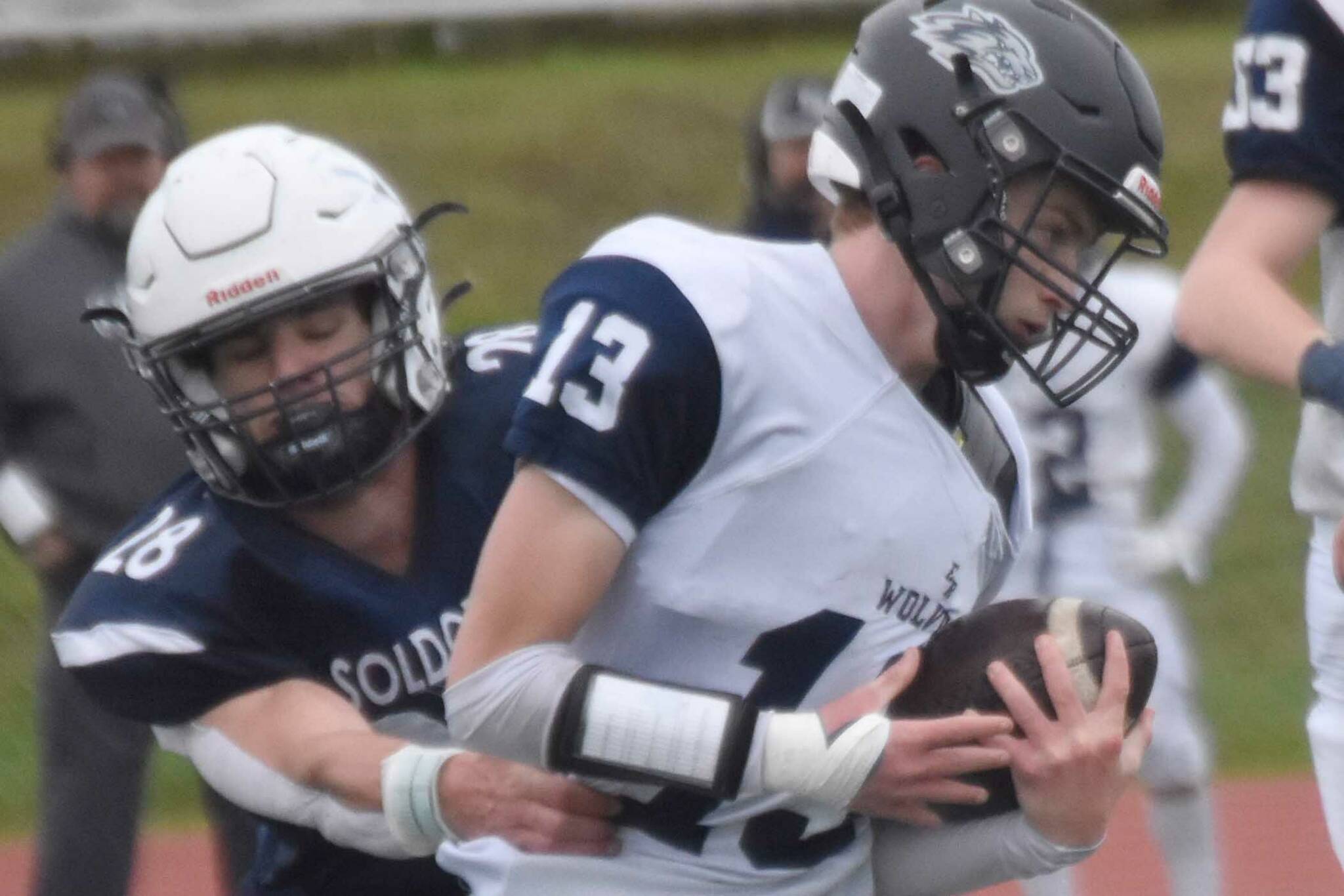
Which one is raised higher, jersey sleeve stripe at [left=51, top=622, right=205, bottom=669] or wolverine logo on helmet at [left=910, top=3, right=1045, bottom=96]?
wolverine logo on helmet at [left=910, top=3, right=1045, bottom=96]

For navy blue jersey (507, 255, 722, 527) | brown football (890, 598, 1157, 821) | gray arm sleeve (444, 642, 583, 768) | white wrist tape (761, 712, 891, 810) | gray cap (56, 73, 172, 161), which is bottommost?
gray cap (56, 73, 172, 161)

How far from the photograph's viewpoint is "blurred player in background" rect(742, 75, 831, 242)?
604 centimetres

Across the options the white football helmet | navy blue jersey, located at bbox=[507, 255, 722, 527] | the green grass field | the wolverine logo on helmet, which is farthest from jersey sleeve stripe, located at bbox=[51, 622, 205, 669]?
the green grass field

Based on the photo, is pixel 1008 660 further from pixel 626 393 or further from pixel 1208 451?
pixel 1208 451

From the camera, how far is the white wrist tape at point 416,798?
270cm

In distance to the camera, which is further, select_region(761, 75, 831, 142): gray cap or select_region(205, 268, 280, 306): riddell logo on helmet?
select_region(761, 75, 831, 142): gray cap

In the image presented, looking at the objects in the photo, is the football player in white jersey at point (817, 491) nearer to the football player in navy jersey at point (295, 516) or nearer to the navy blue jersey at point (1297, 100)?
the football player in navy jersey at point (295, 516)

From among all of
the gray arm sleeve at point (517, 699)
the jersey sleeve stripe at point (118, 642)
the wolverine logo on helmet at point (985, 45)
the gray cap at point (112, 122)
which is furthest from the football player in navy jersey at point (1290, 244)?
the gray cap at point (112, 122)

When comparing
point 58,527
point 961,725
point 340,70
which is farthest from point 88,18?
point 961,725

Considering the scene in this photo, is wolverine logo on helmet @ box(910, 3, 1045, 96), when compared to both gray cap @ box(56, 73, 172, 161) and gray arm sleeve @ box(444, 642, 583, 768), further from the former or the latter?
gray cap @ box(56, 73, 172, 161)

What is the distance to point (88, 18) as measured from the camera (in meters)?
15.1

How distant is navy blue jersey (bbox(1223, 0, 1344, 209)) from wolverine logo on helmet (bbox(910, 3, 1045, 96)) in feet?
2.50

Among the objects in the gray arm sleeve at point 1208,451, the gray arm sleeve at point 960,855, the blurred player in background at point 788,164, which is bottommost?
the gray arm sleeve at point 1208,451

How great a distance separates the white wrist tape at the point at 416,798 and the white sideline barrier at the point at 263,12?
1323 centimetres
